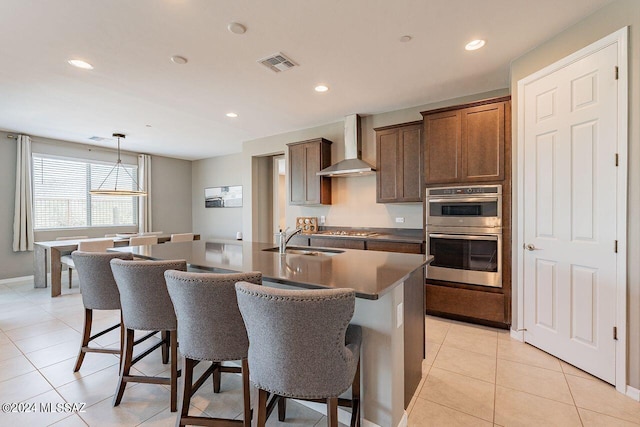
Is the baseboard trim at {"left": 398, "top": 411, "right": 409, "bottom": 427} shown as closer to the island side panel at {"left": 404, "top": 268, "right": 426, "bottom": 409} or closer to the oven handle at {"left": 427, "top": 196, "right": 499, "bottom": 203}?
the island side panel at {"left": 404, "top": 268, "right": 426, "bottom": 409}

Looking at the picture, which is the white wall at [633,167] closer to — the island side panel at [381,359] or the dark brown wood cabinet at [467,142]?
the dark brown wood cabinet at [467,142]

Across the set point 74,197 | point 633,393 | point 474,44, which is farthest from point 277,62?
point 74,197

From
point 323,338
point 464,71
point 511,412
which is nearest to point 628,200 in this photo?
point 511,412

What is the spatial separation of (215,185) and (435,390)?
700 centimetres

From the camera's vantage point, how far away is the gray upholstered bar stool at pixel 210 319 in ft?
4.56

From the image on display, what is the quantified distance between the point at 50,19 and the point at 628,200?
4.36 metres

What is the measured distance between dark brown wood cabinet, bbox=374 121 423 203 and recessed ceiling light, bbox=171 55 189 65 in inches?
100

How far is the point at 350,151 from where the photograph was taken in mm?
4410

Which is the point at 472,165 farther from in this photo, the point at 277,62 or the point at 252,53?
the point at 252,53

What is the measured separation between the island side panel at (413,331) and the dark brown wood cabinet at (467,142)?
169 cm

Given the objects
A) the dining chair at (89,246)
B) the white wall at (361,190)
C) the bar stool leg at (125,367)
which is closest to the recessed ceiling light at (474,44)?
the white wall at (361,190)

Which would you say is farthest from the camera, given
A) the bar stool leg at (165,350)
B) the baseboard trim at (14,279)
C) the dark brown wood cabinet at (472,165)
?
the baseboard trim at (14,279)

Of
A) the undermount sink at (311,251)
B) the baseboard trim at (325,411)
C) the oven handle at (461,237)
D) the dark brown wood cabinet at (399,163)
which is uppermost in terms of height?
the dark brown wood cabinet at (399,163)

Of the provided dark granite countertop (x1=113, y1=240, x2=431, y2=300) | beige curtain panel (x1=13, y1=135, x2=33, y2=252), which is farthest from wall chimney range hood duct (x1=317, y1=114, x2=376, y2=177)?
beige curtain panel (x1=13, y1=135, x2=33, y2=252)
